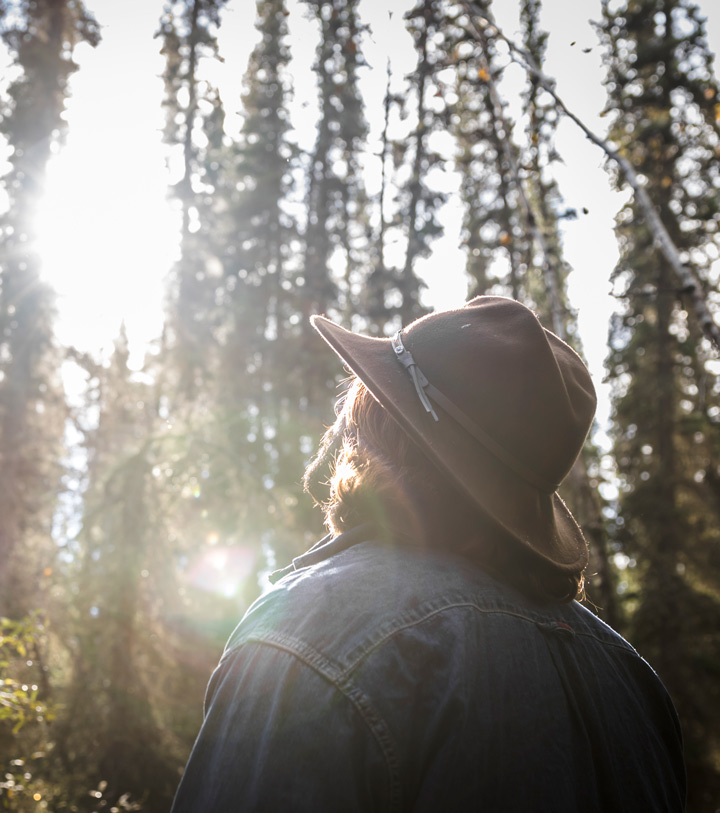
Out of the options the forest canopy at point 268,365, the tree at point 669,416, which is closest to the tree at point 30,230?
the forest canopy at point 268,365

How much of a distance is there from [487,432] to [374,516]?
1.18 feet

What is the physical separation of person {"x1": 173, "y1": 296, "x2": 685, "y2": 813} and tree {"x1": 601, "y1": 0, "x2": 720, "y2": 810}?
933 cm

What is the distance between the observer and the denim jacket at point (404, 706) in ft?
A: 3.71

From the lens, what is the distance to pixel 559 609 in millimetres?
1613

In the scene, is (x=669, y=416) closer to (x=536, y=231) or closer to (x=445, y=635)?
(x=536, y=231)

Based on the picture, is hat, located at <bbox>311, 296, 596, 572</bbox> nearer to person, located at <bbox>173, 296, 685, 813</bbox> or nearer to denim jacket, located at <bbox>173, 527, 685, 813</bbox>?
person, located at <bbox>173, 296, 685, 813</bbox>

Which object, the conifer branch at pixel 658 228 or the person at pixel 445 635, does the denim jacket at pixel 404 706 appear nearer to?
the person at pixel 445 635

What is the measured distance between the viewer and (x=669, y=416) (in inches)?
467

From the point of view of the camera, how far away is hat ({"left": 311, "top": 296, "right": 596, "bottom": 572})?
151 cm

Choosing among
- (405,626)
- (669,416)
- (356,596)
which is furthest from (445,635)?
(669,416)

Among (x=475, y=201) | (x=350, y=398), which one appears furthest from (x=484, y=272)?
(x=350, y=398)

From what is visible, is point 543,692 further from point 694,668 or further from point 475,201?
point 475,201

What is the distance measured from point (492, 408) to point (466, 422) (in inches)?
3.2

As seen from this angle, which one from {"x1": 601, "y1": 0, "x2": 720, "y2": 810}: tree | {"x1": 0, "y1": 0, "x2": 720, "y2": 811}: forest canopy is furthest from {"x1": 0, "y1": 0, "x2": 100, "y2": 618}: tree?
{"x1": 601, "y1": 0, "x2": 720, "y2": 810}: tree
